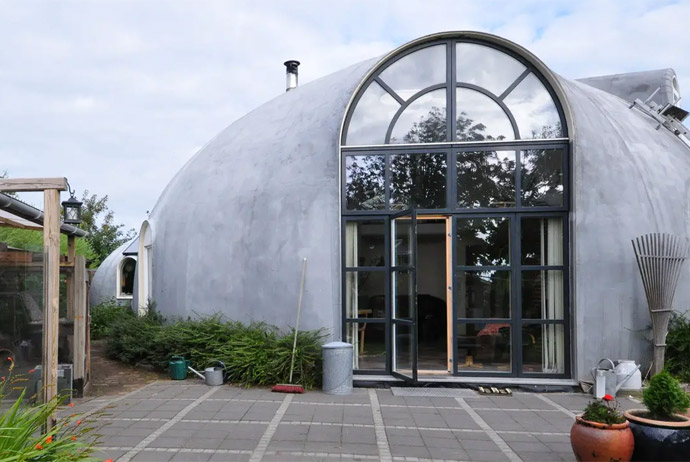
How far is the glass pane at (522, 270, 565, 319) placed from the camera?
822 centimetres

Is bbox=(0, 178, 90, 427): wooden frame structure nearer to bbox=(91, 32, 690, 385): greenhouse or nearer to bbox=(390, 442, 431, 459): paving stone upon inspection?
bbox=(390, 442, 431, 459): paving stone

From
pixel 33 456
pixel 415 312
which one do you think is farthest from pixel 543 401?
pixel 33 456

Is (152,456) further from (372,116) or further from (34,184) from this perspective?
(372,116)

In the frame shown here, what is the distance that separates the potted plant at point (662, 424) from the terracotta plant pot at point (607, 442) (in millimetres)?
108

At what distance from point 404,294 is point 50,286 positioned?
461cm

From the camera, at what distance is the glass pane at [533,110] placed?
8.31m

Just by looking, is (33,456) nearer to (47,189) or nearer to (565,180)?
(47,189)

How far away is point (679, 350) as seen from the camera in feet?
25.8

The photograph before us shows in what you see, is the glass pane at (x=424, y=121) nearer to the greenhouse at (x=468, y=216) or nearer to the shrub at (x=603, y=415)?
the greenhouse at (x=468, y=216)

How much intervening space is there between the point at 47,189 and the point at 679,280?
832cm

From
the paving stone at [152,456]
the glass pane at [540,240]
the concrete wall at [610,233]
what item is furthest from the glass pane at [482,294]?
the paving stone at [152,456]

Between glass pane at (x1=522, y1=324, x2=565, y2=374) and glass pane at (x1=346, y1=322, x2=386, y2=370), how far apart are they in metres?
2.07

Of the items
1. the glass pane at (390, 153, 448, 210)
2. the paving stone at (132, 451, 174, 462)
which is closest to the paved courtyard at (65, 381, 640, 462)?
the paving stone at (132, 451, 174, 462)

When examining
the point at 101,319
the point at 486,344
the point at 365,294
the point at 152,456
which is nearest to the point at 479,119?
the point at 365,294
